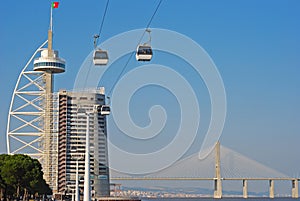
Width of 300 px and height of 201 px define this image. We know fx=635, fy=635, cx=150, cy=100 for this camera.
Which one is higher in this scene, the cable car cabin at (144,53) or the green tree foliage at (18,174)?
the green tree foliage at (18,174)

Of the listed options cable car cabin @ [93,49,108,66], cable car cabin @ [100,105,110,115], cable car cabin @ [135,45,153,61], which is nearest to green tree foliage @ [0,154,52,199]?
cable car cabin @ [100,105,110,115]

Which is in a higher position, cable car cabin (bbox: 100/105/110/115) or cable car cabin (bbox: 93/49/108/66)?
cable car cabin (bbox: 93/49/108/66)

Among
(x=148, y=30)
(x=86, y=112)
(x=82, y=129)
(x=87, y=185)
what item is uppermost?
(x=82, y=129)

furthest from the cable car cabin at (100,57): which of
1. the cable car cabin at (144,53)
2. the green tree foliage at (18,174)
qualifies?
the green tree foliage at (18,174)

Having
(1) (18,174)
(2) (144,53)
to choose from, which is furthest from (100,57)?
(1) (18,174)

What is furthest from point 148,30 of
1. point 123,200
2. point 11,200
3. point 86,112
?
point 123,200

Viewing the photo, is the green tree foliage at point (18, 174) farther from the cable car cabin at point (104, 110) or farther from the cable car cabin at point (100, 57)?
the cable car cabin at point (100, 57)

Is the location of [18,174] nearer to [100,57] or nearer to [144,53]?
[100,57]

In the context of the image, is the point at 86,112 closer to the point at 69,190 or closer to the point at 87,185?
the point at 87,185

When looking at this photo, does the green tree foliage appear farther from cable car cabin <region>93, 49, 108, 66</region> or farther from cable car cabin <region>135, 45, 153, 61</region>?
cable car cabin <region>135, 45, 153, 61</region>
